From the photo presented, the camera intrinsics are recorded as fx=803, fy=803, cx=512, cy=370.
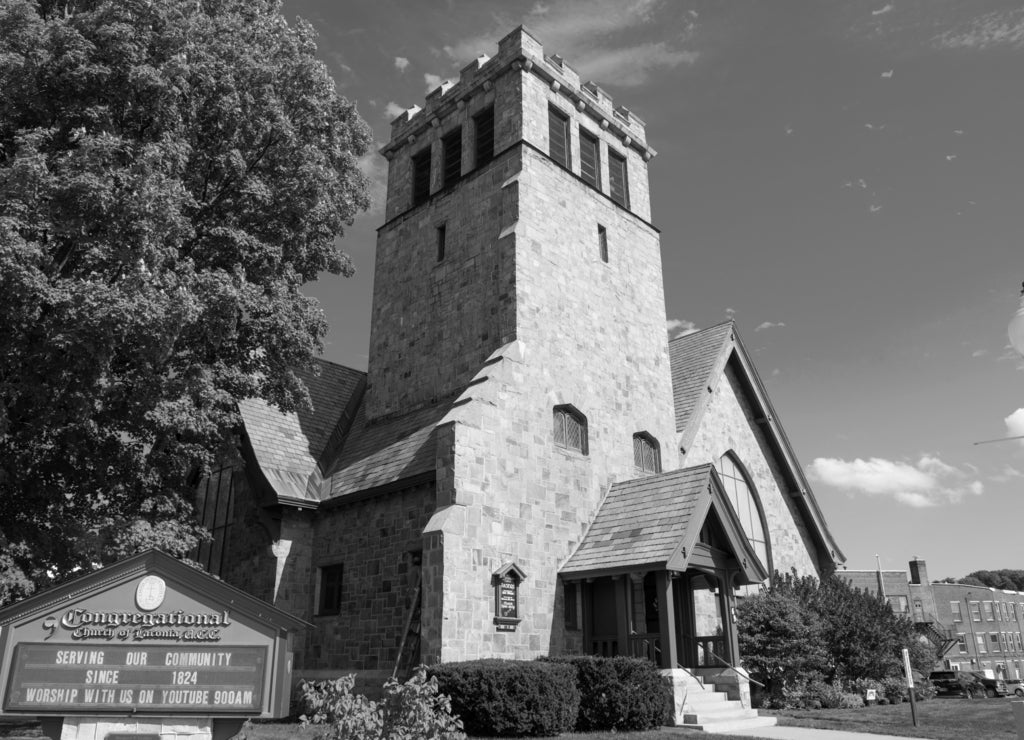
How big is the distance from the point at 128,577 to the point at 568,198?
16722 millimetres

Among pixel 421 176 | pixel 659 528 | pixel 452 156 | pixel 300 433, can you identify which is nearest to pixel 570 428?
pixel 659 528

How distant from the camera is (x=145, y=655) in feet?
26.0

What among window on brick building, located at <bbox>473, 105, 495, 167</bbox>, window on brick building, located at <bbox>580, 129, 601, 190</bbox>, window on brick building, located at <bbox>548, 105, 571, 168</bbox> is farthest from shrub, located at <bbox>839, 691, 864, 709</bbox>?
window on brick building, located at <bbox>473, 105, 495, 167</bbox>

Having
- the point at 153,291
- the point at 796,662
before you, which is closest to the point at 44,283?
the point at 153,291

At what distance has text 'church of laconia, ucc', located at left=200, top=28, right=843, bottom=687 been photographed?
16.5 m

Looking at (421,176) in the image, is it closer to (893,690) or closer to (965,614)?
(893,690)

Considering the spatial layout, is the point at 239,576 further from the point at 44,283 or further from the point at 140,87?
the point at 140,87

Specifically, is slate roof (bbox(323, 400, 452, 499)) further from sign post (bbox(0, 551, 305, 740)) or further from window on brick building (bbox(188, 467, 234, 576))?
sign post (bbox(0, 551, 305, 740))

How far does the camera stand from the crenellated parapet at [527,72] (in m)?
22.9

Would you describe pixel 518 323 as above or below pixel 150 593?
above

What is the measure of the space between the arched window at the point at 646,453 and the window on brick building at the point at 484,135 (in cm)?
884

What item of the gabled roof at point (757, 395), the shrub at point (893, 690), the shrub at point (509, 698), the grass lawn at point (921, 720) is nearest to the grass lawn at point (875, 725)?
the grass lawn at point (921, 720)

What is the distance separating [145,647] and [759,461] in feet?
71.8

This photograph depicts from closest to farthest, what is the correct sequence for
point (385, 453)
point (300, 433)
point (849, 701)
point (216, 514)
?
1. point (849, 701)
2. point (385, 453)
3. point (216, 514)
4. point (300, 433)
